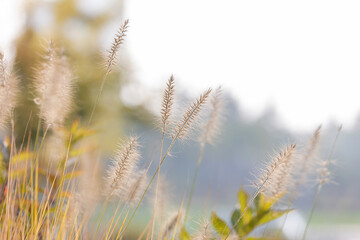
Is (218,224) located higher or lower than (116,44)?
lower

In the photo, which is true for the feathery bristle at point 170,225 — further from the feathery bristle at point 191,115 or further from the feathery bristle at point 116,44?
the feathery bristle at point 116,44

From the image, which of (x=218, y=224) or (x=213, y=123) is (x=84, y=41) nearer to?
(x=213, y=123)

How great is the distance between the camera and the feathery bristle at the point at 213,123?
2227mm

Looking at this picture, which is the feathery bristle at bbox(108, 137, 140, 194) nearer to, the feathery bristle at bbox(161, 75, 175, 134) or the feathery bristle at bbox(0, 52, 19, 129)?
the feathery bristle at bbox(161, 75, 175, 134)

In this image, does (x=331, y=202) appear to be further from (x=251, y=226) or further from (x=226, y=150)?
(x=251, y=226)

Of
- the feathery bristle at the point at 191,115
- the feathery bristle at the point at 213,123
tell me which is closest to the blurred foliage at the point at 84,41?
the feathery bristle at the point at 213,123

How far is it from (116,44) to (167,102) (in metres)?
0.37

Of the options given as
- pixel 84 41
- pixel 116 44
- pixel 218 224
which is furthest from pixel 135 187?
pixel 84 41

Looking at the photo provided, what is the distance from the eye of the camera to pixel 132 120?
1503 centimetres

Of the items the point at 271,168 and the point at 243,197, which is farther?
the point at 243,197

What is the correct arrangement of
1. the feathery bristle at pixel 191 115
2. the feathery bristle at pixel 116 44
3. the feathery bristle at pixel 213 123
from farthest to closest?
the feathery bristle at pixel 213 123 < the feathery bristle at pixel 116 44 < the feathery bristle at pixel 191 115

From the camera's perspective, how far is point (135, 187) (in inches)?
76.1

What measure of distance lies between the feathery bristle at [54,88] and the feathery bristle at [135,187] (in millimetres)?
410

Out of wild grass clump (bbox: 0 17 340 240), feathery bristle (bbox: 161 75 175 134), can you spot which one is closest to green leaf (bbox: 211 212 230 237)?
wild grass clump (bbox: 0 17 340 240)
